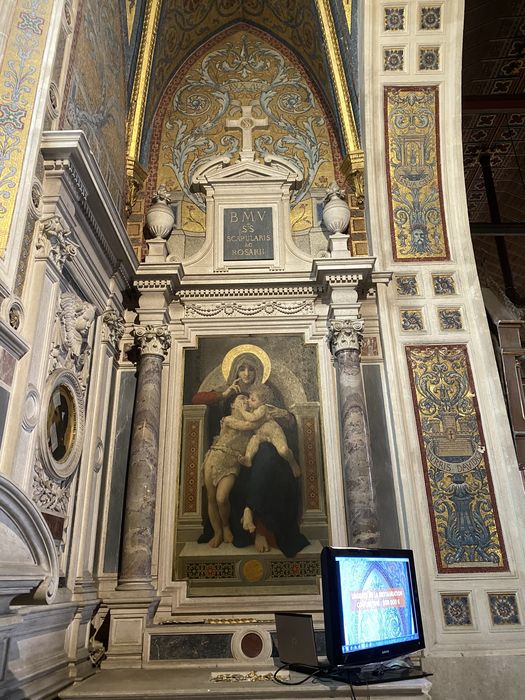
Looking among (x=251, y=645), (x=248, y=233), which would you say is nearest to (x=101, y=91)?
(x=248, y=233)

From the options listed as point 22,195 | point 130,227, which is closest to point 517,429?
point 130,227

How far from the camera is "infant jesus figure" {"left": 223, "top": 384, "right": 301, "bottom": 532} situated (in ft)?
21.2

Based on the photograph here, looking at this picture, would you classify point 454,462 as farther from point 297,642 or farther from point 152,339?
point 152,339

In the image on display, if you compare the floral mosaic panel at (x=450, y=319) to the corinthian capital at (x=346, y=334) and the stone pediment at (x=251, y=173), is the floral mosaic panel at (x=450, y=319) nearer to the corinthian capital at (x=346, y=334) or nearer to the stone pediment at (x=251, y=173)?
the corinthian capital at (x=346, y=334)

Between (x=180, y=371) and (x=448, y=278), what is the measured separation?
344cm

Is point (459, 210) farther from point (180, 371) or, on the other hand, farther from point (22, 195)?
point (22, 195)

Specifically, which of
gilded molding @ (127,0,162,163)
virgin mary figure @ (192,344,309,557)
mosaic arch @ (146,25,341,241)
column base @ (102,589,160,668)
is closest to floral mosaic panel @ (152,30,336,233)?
mosaic arch @ (146,25,341,241)

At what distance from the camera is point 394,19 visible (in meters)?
7.66

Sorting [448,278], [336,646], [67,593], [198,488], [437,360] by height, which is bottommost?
[336,646]

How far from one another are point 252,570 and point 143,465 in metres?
1.55

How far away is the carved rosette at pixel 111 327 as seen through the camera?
6.39m

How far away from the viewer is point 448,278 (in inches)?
286

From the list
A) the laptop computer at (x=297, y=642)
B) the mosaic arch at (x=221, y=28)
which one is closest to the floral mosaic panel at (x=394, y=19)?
the mosaic arch at (x=221, y=28)

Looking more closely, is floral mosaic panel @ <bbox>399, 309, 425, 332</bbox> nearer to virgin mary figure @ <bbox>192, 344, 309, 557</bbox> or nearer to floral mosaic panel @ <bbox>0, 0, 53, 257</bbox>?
virgin mary figure @ <bbox>192, 344, 309, 557</bbox>
